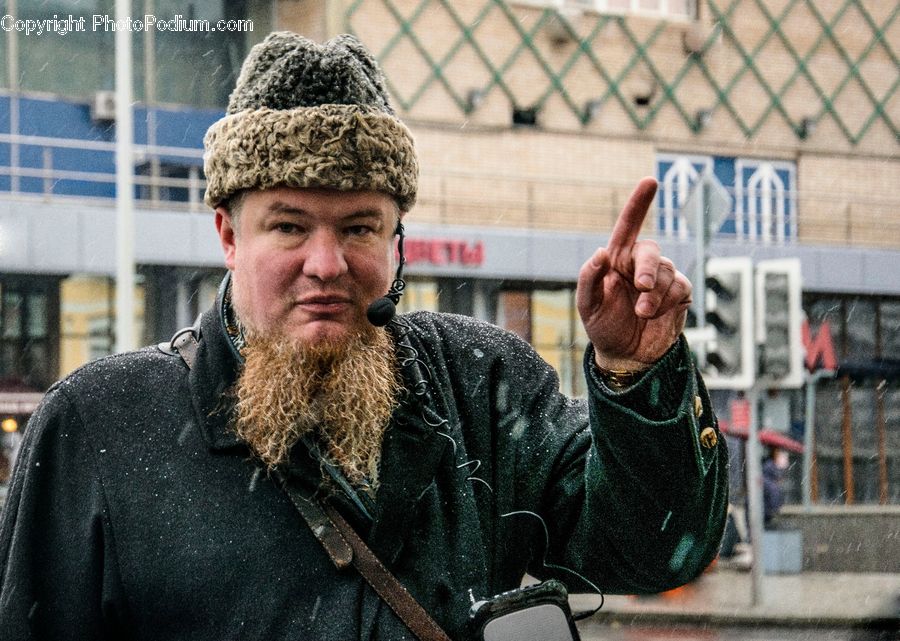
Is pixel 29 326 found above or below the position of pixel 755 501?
above

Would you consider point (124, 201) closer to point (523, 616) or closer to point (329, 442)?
point (329, 442)

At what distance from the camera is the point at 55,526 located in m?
2.49

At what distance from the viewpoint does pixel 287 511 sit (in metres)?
2.48

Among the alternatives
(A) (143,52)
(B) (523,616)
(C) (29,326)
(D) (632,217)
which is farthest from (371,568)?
(A) (143,52)

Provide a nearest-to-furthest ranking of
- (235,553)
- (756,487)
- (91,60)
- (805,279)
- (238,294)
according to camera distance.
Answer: (235,553) < (238,294) < (756,487) < (91,60) < (805,279)

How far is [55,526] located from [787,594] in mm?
14108

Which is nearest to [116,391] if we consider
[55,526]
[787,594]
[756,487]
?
[55,526]

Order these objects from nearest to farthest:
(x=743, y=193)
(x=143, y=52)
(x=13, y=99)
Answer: (x=13, y=99) < (x=143, y=52) < (x=743, y=193)

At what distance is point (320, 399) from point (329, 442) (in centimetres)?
11

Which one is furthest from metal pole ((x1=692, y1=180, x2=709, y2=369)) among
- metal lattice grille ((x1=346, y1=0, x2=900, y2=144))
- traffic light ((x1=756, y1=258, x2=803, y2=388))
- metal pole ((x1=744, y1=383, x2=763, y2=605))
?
metal lattice grille ((x1=346, y1=0, x2=900, y2=144))

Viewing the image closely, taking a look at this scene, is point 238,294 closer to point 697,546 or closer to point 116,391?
point 116,391

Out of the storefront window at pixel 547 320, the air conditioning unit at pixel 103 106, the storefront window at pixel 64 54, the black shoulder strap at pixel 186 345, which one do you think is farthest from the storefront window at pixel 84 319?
the black shoulder strap at pixel 186 345

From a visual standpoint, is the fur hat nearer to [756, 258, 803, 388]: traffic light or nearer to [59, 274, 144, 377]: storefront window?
[756, 258, 803, 388]: traffic light

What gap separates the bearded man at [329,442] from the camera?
95.3 inches
